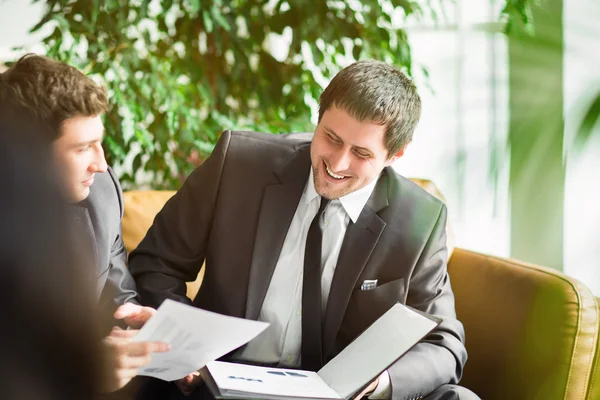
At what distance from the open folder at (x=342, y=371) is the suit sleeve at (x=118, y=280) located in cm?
32

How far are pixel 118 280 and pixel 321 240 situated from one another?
1.68ft

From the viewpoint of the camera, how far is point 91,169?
1.51 m

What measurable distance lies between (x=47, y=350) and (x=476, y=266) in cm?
170

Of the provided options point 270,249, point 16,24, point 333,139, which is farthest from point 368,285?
point 16,24

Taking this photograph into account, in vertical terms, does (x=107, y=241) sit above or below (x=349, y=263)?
above

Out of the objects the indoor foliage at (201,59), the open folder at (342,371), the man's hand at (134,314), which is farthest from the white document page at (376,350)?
the indoor foliage at (201,59)

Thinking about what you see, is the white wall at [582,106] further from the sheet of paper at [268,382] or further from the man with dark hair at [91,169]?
the sheet of paper at [268,382]

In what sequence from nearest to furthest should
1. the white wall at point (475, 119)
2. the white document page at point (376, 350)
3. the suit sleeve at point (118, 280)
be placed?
the white wall at point (475, 119) → the white document page at point (376, 350) → the suit sleeve at point (118, 280)

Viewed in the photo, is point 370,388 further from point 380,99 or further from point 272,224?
point 380,99

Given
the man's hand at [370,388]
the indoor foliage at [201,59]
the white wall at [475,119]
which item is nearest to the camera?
the white wall at [475,119]

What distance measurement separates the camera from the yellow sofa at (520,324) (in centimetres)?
174

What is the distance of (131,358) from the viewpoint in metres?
1.14

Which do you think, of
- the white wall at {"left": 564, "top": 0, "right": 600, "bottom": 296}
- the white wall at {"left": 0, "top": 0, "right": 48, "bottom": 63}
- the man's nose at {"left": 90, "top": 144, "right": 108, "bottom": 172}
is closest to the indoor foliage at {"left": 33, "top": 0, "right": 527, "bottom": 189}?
the white wall at {"left": 0, "top": 0, "right": 48, "bottom": 63}

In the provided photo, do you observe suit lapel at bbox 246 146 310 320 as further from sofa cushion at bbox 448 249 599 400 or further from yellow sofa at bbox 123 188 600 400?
sofa cushion at bbox 448 249 599 400
